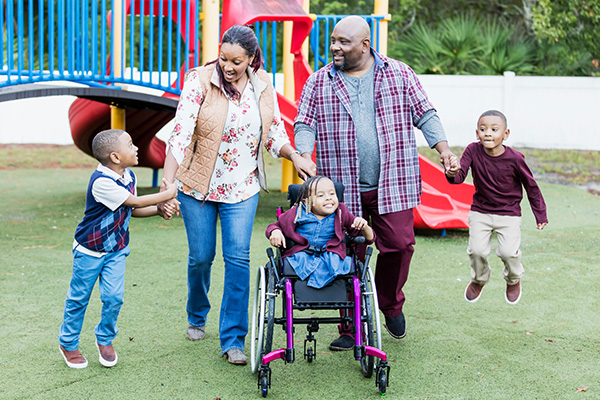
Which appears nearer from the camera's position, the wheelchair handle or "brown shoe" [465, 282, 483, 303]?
the wheelchair handle

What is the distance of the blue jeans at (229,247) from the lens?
A: 13.5 feet

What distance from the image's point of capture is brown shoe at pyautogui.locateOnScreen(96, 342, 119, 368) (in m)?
4.03

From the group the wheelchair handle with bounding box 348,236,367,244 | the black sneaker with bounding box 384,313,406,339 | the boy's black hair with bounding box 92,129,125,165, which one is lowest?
the black sneaker with bounding box 384,313,406,339

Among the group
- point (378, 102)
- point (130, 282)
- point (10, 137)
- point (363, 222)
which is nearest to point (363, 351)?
point (363, 222)

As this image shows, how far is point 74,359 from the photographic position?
13.2 feet

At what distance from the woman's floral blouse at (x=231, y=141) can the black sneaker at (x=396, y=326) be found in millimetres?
1167

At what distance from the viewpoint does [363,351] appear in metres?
3.73

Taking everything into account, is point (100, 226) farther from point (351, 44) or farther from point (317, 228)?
point (351, 44)

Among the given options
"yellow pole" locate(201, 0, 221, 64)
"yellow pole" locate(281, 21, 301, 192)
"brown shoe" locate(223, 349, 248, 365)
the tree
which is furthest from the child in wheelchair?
the tree

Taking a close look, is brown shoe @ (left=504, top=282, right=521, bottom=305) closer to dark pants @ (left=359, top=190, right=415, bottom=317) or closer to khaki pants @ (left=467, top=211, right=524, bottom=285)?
khaki pants @ (left=467, top=211, right=524, bottom=285)

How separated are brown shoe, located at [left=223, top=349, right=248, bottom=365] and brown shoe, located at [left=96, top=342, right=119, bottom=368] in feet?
2.05

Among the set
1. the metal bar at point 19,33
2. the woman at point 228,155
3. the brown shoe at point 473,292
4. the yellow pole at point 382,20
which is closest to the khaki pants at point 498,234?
the brown shoe at point 473,292

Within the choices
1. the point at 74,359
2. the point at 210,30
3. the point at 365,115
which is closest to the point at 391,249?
the point at 365,115

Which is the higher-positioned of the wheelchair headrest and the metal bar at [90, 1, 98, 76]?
the metal bar at [90, 1, 98, 76]
